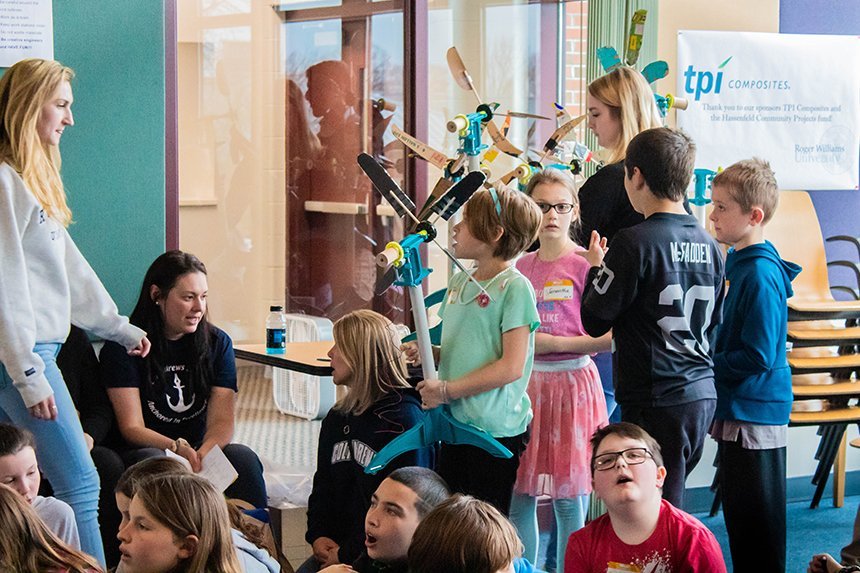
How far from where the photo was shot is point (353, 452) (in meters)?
2.95

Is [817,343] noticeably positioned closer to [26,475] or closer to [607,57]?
[607,57]

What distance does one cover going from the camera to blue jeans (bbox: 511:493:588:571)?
315 cm

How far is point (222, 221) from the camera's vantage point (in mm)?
3977

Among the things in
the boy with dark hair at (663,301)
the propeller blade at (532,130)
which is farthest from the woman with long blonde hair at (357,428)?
the propeller blade at (532,130)

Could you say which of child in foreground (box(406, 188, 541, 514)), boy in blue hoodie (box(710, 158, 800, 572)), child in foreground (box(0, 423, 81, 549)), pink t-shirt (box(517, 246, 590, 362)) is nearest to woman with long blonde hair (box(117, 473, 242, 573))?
child in foreground (box(0, 423, 81, 549))

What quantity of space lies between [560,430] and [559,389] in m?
0.11

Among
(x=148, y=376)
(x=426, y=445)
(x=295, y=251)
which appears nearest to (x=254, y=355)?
(x=148, y=376)

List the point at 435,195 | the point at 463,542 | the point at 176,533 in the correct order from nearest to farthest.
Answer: the point at 463,542 < the point at 176,533 < the point at 435,195

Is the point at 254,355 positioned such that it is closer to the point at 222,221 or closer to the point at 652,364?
the point at 222,221

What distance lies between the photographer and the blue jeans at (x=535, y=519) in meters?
3.15

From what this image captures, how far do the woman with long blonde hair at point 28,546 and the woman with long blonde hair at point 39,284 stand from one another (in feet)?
1.82

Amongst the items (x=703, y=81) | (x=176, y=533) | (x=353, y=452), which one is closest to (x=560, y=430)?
(x=353, y=452)

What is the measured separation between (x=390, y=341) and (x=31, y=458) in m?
0.91

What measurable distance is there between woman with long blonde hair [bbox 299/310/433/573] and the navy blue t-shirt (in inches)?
21.1
